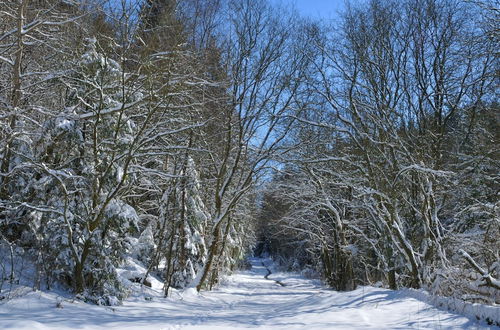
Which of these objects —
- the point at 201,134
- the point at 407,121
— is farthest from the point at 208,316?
the point at 407,121

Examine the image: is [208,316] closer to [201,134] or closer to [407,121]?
[201,134]

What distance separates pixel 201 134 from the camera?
13445 mm

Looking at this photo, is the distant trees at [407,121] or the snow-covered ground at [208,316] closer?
the snow-covered ground at [208,316]

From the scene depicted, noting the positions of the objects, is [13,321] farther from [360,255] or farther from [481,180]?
[360,255]

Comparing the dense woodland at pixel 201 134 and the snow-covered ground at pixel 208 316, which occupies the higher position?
the dense woodland at pixel 201 134

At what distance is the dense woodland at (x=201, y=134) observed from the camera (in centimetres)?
892

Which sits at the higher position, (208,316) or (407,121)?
(407,121)

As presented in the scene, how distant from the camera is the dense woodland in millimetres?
8922

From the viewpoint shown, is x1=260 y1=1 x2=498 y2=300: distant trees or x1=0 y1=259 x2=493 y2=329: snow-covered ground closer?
x1=0 y1=259 x2=493 y2=329: snow-covered ground

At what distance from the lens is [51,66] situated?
37.2 feet

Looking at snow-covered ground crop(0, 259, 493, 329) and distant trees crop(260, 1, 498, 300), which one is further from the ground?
distant trees crop(260, 1, 498, 300)

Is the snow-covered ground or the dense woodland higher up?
the dense woodland

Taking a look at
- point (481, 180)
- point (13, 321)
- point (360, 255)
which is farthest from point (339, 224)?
point (13, 321)

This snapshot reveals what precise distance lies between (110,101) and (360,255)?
1363 centimetres
